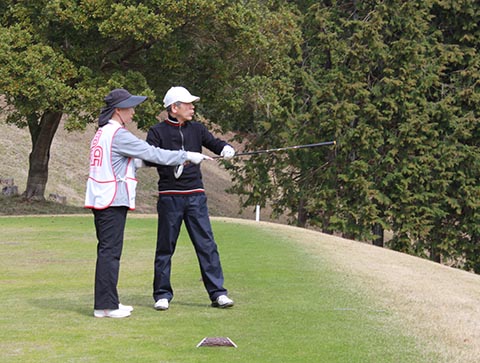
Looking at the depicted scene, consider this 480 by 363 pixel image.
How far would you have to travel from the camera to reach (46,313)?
31.2 feet

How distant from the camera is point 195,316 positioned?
9.38m

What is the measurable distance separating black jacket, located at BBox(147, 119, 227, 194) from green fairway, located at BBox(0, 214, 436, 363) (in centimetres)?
129

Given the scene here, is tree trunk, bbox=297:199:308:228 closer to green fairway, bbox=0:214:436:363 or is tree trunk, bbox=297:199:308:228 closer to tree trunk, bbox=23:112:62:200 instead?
tree trunk, bbox=23:112:62:200

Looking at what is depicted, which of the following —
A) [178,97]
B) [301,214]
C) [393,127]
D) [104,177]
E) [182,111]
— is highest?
[393,127]

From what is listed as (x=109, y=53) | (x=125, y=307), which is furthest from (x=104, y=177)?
(x=109, y=53)

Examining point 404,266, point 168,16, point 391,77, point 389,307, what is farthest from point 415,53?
point 389,307

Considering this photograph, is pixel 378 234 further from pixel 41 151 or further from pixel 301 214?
pixel 41 151

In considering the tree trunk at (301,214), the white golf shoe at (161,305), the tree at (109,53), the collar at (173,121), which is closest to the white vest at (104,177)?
the collar at (173,121)

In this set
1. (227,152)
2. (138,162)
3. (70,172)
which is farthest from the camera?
(70,172)

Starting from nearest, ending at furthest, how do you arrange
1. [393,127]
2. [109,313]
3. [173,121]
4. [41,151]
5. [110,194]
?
[110,194], [109,313], [173,121], [41,151], [393,127]

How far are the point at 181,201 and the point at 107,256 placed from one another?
106 cm

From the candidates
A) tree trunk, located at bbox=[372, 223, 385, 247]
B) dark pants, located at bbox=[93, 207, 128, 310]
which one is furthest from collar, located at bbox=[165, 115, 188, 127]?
tree trunk, located at bbox=[372, 223, 385, 247]

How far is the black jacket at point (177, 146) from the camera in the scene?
975 centimetres

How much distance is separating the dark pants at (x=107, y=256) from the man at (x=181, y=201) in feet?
2.32
